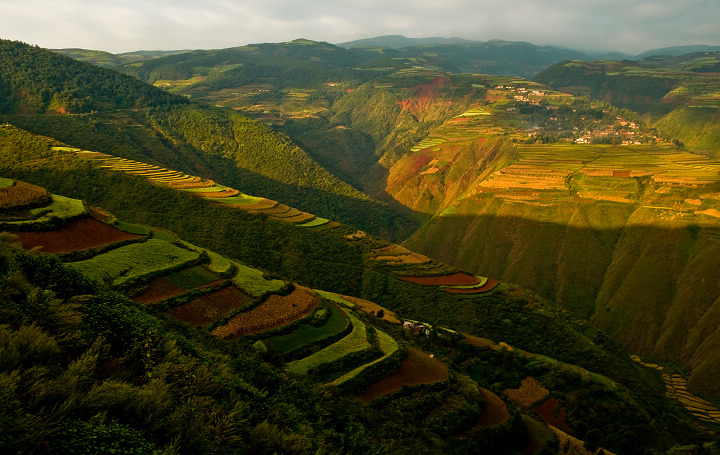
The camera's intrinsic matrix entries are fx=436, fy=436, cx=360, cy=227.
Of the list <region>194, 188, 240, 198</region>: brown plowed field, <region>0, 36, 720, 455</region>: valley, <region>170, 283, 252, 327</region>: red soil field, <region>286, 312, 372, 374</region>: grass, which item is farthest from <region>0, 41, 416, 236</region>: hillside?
<region>286, 312, 372, 374</region>: grass

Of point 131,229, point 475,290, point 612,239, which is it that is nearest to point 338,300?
point 475,290

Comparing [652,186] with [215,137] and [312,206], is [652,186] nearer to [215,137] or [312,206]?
[312,206]

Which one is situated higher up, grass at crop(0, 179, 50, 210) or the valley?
grass at crop(0, 179, 50, 210)

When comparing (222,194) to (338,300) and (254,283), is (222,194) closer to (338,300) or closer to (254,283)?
(338,300)

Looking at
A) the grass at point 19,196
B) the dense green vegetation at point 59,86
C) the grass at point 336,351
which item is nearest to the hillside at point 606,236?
the grass at point 336,351

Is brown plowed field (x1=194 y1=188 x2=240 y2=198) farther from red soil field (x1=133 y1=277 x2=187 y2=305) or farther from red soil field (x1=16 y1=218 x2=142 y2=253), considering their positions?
red soil field (x1=133 y1=277 x2=187 y2=305)

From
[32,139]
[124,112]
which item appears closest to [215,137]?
[124,112]

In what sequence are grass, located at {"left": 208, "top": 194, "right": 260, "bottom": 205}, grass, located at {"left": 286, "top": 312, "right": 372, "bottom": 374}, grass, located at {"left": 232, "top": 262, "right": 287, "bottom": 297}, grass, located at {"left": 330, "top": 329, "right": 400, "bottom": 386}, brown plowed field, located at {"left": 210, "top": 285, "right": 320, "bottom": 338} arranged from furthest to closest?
grass, located at {"left": 208, "top": 194, "right": 260, "bottom": 205} → grass, located at {"left": 232, "top": 262, "right": 287, "bottom": 297} → brown plowed field, located at {"left": 210, "top": 285, "right": 320, "bottom": 338} → grass, located at {"left": 286, "top": 312, "right": 372, "bottom": 374} → grass, located at {"left": 330, "top": 329, "right": 400, "bottom": 386}
